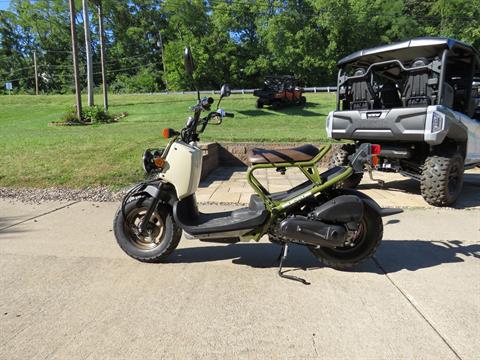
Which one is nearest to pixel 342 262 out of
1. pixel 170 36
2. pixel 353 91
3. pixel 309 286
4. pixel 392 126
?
pixel 309 286

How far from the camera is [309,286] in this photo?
10.9 ft

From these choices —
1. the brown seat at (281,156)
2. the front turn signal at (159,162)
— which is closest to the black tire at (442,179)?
the brown seat at (281,156)

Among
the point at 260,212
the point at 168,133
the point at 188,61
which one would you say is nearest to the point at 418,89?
the point at 260,212

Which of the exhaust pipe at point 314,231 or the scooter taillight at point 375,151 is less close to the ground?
the scooter taillight at point 375,151

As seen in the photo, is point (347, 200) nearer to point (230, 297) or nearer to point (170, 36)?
point (230, 297)

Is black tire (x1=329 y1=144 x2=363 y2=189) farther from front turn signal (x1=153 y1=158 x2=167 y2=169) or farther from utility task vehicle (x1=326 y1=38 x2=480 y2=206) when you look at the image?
front turn signal (x1=153 y1=158 x2=167 y2=169)

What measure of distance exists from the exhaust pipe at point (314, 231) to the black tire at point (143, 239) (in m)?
1.07

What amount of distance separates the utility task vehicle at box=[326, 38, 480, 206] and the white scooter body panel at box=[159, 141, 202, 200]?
3.60 m

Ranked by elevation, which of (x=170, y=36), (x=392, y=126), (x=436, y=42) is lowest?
(x=392, y=126)

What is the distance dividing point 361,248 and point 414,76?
3687 mm

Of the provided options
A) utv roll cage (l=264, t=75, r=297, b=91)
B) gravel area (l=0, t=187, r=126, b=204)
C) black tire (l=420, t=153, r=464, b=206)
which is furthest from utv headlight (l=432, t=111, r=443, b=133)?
utv roll cage (l=264, t=75, r=297, b=91)

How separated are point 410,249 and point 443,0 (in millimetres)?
57263

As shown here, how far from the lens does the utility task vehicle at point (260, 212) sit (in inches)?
137

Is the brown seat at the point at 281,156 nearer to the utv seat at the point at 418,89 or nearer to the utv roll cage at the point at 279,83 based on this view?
the utv seat at the point at 418,89
